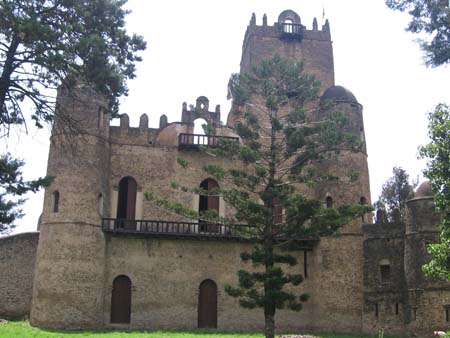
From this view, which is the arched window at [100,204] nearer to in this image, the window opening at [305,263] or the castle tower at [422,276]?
the window opening at [305,263]

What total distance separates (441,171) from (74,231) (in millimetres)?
15058

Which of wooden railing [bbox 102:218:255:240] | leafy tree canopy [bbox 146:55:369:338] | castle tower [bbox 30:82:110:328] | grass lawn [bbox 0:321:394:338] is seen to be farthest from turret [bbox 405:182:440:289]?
castle tower [bbox 30:82:110:328]

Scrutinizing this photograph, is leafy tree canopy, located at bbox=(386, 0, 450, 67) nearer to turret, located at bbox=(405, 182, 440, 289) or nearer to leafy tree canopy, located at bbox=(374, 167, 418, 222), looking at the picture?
turret, located at bbox=(405, 182, 440, 289)

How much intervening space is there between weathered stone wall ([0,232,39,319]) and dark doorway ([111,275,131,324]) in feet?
12.4

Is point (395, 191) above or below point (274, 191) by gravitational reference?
above

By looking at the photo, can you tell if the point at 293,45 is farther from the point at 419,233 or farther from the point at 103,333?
the point at 103,333

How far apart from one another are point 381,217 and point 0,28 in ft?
60.6

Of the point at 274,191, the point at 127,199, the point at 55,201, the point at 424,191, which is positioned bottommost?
the point at 274,191

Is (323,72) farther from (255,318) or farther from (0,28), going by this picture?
(0,28)

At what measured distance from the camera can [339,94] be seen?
2958 cm

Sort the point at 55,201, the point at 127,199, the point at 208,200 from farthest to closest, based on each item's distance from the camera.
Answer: the point at 208,200 < the point at 127,199 < the point at 55,201

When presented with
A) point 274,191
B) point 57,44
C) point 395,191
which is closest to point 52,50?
point 57,44

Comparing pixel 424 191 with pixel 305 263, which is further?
pixel 305 263

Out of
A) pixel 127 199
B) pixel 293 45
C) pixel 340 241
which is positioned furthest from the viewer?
pixel 293 45
